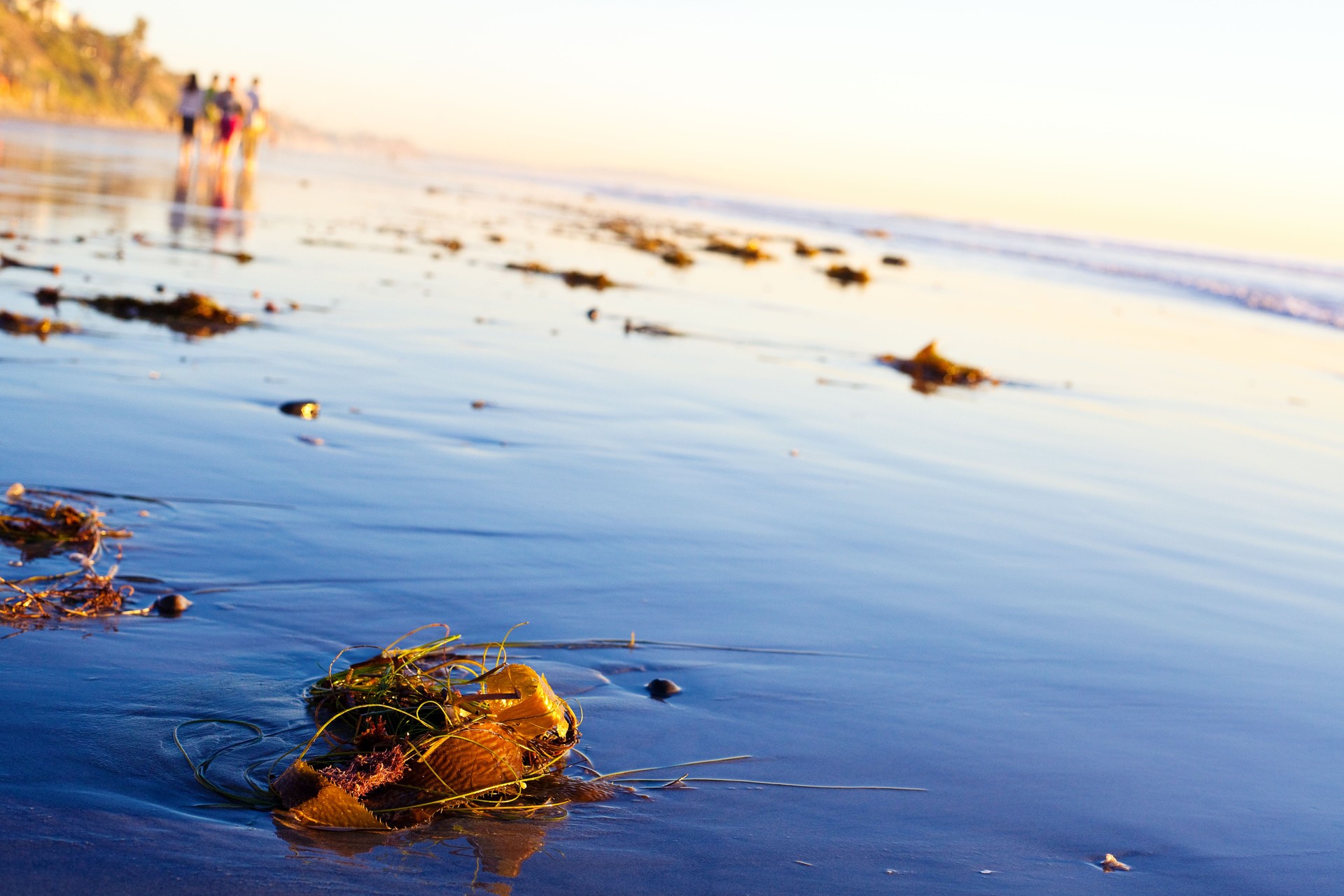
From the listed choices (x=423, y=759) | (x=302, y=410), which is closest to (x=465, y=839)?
(x=423, y=759)

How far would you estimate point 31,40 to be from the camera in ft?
313

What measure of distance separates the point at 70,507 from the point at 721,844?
2.61 meters

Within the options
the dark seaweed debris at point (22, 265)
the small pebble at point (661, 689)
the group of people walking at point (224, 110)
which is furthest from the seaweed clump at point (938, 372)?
the group of people walking at point (224, 110)

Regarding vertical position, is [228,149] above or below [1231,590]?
above

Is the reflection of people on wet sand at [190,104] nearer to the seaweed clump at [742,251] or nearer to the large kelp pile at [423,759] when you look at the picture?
the seaweed clump at [742,251]

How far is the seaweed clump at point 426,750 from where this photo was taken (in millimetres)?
2340

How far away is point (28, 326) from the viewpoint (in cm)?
689

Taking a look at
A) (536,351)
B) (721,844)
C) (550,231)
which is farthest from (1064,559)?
(550,231)

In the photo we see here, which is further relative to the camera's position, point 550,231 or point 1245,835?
point 550,231

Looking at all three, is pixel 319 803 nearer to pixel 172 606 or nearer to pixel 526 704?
pixel 526 704

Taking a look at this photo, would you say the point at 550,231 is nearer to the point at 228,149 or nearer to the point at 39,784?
the point at 228,149

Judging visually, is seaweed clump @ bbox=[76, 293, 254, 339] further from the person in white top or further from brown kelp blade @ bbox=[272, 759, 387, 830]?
the person in white top

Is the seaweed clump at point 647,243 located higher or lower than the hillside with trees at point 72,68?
lower

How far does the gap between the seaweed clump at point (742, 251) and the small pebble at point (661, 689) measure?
18203 millimetres
